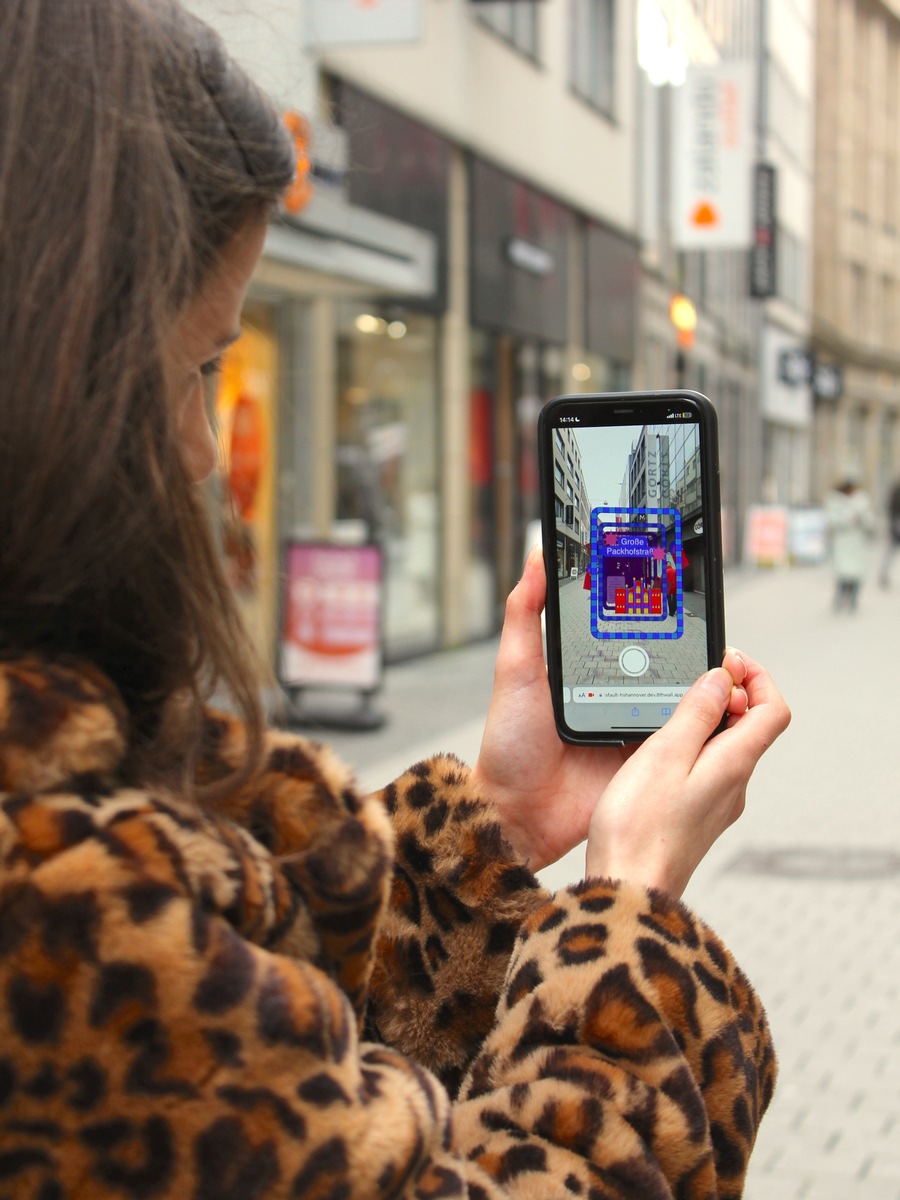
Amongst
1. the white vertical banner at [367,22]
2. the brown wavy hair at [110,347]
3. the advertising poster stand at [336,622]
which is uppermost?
the white vertical banner at [367,22]

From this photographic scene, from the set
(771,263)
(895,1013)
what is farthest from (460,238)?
(771,263)

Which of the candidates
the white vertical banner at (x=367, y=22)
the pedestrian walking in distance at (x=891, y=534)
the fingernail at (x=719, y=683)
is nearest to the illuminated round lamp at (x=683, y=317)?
the pedestrian walking in distance at (x=891, y=534)

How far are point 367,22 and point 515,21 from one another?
20.0 feet

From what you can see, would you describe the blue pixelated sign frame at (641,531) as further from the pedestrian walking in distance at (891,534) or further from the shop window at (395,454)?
the pedestrian walking in distance at (891,534)

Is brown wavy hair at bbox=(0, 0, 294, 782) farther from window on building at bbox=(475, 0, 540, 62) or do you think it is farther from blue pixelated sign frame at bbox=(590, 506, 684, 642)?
window on building at bbox=(475, 0, 540, 62)

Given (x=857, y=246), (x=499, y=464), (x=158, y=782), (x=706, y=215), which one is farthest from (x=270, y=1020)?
(x=857, y=246)

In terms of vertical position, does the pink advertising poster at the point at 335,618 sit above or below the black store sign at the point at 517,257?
below

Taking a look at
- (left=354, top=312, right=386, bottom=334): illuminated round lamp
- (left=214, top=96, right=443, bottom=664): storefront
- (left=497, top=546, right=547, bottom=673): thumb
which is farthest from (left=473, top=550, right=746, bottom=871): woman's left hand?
(left=354, top=312, right=386, bottom=334): illuminated round lamp

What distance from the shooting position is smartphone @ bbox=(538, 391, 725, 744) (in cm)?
181

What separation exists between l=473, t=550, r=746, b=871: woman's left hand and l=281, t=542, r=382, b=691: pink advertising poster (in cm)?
831

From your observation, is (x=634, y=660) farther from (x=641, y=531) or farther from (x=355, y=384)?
(x=355, y=384)

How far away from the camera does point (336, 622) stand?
10336 millimetres

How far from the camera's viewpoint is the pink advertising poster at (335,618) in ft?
33.5

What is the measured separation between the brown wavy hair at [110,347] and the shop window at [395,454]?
37.5ft
